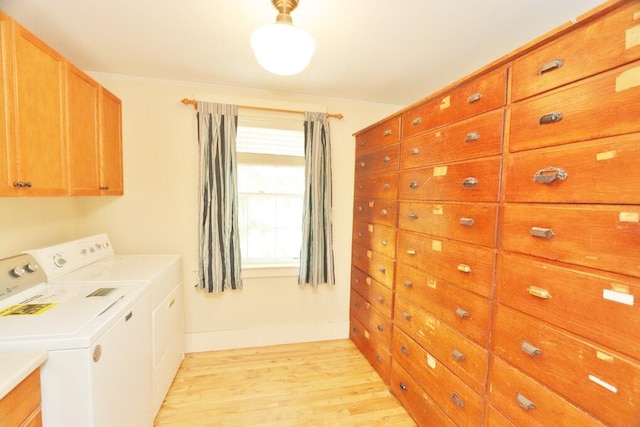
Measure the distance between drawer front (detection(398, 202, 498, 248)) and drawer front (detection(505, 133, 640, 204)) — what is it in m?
0.15

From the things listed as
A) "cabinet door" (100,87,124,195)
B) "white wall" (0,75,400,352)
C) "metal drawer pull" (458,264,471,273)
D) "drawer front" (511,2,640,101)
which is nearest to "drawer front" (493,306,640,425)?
"metal drawer pull" (458,264,471,273)

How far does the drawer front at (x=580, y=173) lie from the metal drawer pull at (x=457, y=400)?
41.8 inches

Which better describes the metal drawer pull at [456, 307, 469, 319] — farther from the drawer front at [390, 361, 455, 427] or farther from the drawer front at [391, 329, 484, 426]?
the drawer front at [390, 361, 455, 427]

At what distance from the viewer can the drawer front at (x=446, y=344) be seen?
131cm

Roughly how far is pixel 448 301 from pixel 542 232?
2.10 feet

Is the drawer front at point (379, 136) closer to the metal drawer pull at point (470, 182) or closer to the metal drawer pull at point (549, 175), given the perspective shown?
the metal drawer pull at point (470, 182)

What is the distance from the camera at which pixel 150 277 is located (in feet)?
5.68

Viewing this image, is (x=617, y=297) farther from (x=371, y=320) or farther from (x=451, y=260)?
(x=371, y=320)

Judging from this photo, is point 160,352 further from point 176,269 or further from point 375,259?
point 375,259

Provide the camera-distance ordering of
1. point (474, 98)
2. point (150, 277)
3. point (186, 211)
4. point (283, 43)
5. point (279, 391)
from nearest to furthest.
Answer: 1. point (283, 43)
2. point (474, 98)
3. point (150, 277)
4. point (279, 391)
5. point (186, 211)

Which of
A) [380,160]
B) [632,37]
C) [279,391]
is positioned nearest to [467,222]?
[632,37]

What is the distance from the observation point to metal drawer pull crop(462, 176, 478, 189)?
4.36ft

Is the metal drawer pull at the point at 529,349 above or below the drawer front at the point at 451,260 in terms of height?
below

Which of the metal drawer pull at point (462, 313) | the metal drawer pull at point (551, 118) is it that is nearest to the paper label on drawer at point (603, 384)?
the metal drawer pull at point (462, 313)
